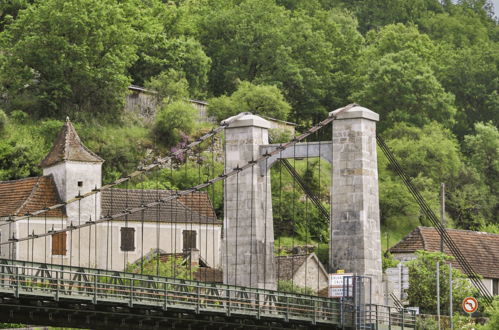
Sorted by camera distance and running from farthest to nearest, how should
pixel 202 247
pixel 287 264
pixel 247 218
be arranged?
pixel 202 247, pixel 287 264, pixel 247 218

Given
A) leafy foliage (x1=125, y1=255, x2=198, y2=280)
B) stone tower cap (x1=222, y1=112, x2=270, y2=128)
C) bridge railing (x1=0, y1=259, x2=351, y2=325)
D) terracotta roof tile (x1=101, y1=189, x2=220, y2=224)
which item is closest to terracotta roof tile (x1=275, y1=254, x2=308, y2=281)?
leafy foliage (x1=125, y1=255, x2=198, y2=280)

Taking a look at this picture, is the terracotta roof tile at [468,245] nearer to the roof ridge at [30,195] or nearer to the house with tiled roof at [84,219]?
the house with tiled roof at [84,219]

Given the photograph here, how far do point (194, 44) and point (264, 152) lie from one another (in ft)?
168

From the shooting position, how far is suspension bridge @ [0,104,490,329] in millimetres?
54562

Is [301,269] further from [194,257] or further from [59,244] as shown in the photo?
[59,244]

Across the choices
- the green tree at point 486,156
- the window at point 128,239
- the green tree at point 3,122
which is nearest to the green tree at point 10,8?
the green tree at point 3,122

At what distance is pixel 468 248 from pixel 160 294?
43053 mm

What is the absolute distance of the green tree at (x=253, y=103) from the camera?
113 metres

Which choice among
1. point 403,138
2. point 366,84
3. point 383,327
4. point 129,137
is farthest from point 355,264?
point 366,84

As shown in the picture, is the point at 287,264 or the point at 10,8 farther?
the point at 10,8

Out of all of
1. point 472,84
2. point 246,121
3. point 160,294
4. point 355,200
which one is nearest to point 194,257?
point 246,121

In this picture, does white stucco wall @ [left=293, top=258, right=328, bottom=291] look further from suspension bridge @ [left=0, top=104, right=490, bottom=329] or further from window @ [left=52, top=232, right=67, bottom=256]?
window @ [left=52, top=232, right=67, bottom=256]

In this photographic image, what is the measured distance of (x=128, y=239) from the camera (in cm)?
8738

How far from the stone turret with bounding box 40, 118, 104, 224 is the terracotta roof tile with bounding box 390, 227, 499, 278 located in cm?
1826
